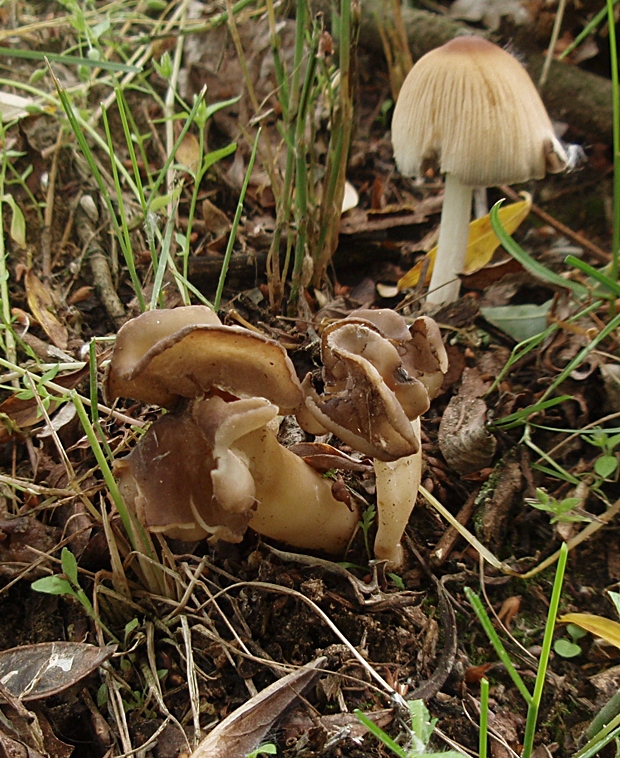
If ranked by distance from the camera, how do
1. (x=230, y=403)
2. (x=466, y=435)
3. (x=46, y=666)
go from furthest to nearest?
(x=466, y=435)
(x=46, y=666)
(x=230, y=403)

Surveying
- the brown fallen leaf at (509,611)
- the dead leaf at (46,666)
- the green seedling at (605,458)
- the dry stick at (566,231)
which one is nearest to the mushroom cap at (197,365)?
the dead leaf at (46,666)

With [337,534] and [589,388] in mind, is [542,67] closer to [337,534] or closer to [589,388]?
[589,388]

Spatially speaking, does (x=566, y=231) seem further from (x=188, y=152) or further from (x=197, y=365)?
(x=197, y=365)

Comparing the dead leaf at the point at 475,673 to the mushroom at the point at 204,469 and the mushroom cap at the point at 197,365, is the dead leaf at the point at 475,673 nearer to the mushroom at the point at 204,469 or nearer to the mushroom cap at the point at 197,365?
the mushroom at the point at 204,469

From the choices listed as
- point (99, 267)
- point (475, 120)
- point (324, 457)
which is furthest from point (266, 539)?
point (475, 120)

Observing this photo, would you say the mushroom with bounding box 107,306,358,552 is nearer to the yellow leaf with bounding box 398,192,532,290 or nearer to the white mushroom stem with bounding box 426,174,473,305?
the white mushroom stem with bounding box 426,174,473,305

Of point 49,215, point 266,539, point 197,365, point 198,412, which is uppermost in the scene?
point 197,365

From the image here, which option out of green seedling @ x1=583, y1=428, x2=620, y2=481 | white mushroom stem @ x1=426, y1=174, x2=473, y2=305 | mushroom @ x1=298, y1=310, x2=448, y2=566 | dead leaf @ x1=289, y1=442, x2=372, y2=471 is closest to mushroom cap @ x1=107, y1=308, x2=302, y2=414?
mushroom @ x1=298, y1=310, x2=448, y2=566
